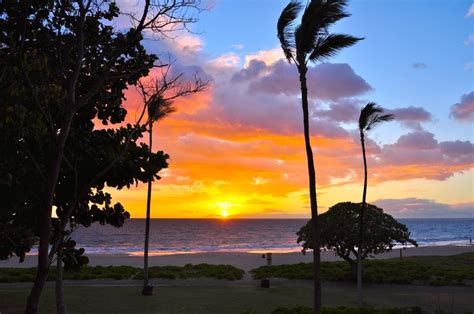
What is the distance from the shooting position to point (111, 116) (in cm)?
1295

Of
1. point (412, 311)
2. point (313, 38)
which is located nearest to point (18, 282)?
point (412, 311)

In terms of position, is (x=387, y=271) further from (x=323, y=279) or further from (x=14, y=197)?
(x=14, y=197)

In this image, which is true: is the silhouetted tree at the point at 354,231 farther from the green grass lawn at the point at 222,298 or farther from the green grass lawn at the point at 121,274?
the green grass lawn at the point at 121,274

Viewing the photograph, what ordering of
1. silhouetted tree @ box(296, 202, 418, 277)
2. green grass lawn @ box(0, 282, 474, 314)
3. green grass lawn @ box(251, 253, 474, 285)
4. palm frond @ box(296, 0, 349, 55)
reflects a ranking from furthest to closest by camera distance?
green grass lawn @ box(251, 253, 474, 285) < silhouetted tree @ box(296, 202, 418, 277) < green grass lawn @ box(0, 282, 474, 314) < palm frond @ box(296, 0, 349, 55)

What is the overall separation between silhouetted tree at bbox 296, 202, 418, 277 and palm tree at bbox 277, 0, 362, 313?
1367 centimetres

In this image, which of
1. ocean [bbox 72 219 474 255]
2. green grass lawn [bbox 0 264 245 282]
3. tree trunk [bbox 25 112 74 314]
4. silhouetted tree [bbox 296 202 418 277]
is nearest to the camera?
tree trunk [bbox 25 112 74 314]

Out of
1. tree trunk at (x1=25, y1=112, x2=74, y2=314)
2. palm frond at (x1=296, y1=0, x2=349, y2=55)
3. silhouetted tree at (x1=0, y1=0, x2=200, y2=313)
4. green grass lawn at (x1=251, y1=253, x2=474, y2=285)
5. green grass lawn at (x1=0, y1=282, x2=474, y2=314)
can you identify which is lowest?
green grass lawn at (x1=0, y1=282, x2=474, y2=314)

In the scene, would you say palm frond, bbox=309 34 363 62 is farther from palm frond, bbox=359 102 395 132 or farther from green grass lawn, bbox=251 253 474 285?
green grass lawn, bbox=251 253 474 285

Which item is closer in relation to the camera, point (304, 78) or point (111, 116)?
point (304, 78)

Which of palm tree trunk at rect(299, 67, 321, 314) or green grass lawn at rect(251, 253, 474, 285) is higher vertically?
palm tree trunk at rect(299, 67, 321, 314)

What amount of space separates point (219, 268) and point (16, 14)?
22886 millimetres

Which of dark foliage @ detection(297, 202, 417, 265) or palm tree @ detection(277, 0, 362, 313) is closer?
palm tree @ detection(277, 0, 362, 313)

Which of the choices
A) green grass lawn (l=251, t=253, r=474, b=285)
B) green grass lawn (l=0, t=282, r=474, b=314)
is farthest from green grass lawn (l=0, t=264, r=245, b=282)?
green grass lawn (l=0, t=282, r=474, b=314)

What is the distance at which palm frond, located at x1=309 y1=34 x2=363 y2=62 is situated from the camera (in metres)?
10.3
